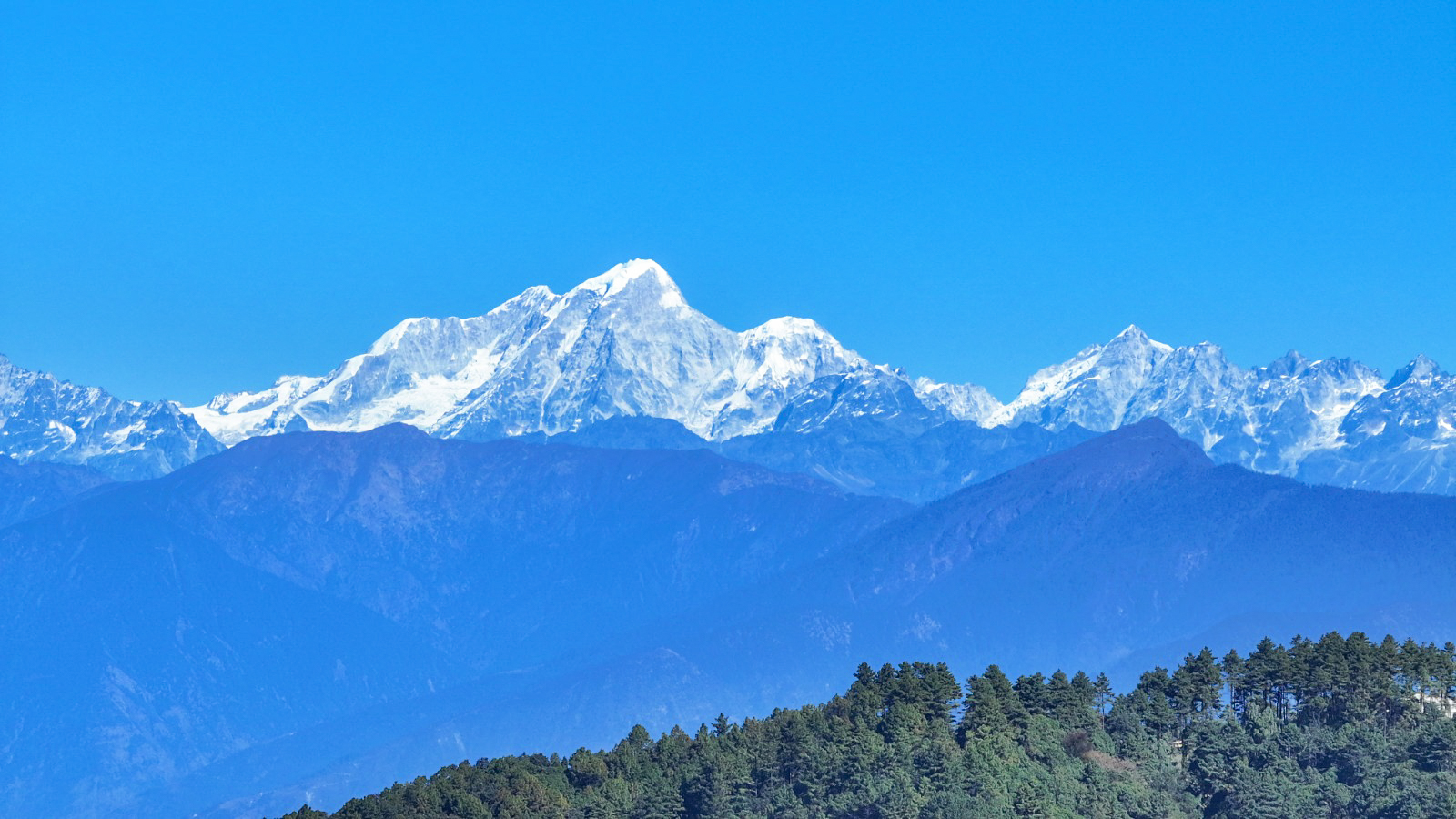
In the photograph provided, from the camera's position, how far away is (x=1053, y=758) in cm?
18062

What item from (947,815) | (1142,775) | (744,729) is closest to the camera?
(947,815)

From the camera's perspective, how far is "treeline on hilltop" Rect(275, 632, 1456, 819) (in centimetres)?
17000

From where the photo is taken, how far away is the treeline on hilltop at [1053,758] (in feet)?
558

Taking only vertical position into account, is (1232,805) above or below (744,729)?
below

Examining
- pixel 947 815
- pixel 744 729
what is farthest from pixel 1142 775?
pixel 744 729

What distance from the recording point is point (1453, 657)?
652ft

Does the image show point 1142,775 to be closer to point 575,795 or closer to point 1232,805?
point 1232,805

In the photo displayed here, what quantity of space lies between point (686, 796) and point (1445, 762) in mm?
60400

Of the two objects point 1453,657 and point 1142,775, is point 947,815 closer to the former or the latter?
point 1142,775

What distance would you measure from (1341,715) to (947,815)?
133 feet

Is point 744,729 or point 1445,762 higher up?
point 744,729

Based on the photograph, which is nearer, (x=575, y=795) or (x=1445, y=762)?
(x=1445, y=762)

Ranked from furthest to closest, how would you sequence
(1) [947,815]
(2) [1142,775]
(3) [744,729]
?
(3) [744,729] → (2) [1142,775] → (1) [947,815]

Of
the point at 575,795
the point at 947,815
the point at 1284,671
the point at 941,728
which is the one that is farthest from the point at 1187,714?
the point at 575,795
